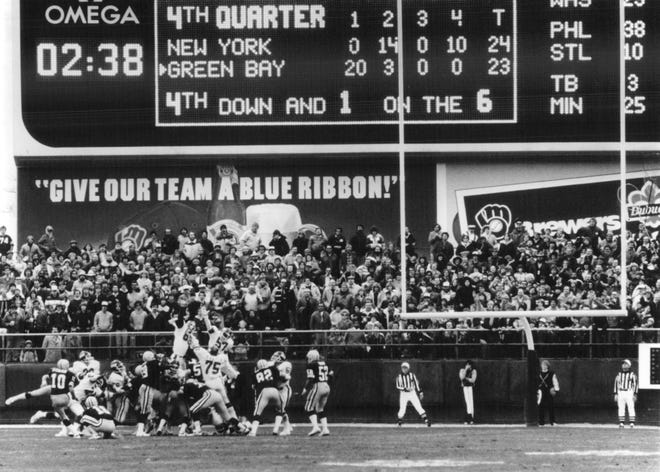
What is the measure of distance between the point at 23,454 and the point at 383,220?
467 inches

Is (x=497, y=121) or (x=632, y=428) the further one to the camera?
(x=497, y=121)

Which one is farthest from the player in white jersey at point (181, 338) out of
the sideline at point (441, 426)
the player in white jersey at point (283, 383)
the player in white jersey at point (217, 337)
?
the sideline at point (441, 426)

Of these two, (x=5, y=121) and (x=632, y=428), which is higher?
(x=5, y=121)

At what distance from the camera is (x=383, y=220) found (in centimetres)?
2628

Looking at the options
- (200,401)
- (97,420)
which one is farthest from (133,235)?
(97,420)

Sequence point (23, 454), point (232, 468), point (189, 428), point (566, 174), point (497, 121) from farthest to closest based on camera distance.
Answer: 1. point (566, 174)
2. point (497, 121)
3. point (189, 428)
4. point (23, 454)
5. point (232, 468)

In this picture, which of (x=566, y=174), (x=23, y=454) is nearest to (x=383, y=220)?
(x=566, y=174)

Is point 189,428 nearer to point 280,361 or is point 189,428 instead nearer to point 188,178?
point 280,361

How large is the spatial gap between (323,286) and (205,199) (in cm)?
452

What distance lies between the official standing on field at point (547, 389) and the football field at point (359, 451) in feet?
4.22

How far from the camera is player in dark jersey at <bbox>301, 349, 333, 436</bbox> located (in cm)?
1822

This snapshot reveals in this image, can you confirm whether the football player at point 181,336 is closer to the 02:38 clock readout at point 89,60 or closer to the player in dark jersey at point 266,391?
the player in dark jersey at point 266,391

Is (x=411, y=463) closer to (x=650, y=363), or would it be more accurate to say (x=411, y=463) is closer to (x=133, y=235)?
(x=650, y=363)

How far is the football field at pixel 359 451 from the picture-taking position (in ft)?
45.8
